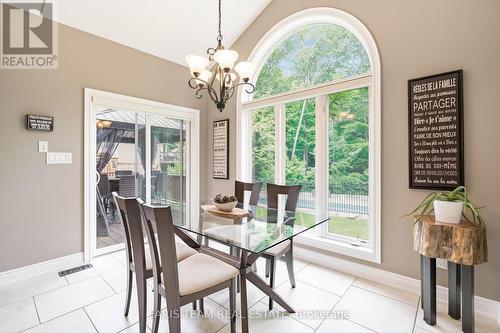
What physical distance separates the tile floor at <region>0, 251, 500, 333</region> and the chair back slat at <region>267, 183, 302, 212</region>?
0.76 metres

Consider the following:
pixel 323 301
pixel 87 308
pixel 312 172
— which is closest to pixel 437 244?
pixel 323 301

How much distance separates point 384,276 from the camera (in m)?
2.46

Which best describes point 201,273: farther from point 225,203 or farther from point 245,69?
point 245,69

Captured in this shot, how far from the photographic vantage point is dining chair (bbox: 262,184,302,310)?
6.87 feet

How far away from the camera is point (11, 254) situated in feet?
8.09

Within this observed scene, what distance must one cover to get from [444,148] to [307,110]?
151 cm

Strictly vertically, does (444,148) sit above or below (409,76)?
below

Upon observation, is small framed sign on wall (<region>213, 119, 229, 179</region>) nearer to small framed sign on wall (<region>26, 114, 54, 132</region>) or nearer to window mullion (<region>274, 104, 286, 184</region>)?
window mullion (<region>274, 104, 286, 184</region>)

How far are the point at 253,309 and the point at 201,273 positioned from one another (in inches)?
29.4

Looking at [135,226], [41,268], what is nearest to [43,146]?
[41,268]

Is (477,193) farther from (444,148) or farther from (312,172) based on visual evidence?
Answer: (312,172)

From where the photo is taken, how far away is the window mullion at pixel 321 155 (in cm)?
296

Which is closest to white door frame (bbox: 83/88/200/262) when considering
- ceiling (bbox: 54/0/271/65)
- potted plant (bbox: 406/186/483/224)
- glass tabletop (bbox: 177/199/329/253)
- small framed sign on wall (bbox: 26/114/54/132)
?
small framed sign on wall (bbox: 26/114/54/132)

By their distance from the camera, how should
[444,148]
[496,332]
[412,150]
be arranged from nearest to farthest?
[496,332] < [444,148] < [412,150]
